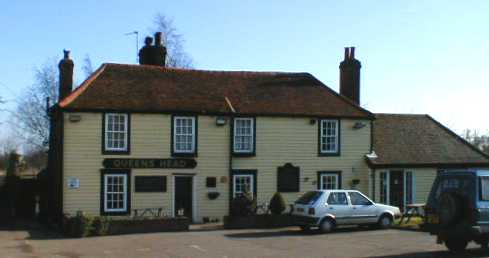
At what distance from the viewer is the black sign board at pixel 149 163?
27.5 metres

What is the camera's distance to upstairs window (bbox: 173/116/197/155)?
2888 cm

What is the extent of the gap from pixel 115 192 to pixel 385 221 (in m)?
10.9

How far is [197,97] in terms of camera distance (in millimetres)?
29938

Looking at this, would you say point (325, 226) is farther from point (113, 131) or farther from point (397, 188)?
point (397, 188)

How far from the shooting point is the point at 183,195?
95.1 feet

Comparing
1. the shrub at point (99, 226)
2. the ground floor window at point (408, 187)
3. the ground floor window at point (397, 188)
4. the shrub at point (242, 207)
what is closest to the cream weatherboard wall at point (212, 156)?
the ground floor window at point (397, 188)

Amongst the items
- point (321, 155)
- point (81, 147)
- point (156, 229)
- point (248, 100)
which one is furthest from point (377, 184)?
point (81, 147)

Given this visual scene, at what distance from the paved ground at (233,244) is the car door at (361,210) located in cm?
52

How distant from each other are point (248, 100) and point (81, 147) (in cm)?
793

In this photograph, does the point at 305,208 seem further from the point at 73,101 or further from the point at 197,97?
the point at 73,101

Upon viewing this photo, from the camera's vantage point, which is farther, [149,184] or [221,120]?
[221,120]

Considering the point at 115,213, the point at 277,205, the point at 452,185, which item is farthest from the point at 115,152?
the point at 452,185

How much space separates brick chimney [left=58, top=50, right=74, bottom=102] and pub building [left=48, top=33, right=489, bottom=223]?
52mm

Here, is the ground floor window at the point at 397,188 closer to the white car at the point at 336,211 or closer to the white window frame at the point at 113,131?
the white car at the point at 336,211
